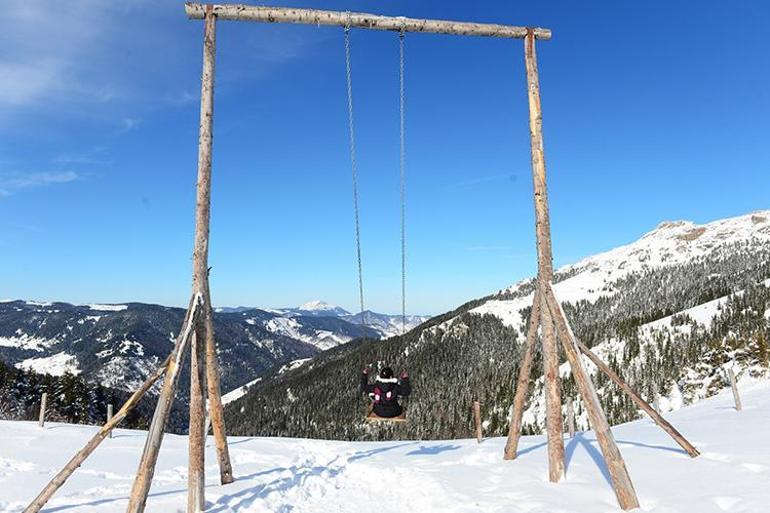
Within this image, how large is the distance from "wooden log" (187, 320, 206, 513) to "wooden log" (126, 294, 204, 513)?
327mm

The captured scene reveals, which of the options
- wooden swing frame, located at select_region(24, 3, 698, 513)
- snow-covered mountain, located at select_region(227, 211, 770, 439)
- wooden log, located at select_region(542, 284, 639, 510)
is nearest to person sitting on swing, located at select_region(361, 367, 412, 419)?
wooden swing frame, located at select_region(24, 3, 698, 513)

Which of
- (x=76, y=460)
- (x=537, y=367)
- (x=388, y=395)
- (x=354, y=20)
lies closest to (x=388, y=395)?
(x=388, y=395)

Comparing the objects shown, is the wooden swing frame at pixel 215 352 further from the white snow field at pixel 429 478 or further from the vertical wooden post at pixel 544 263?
the white snow field at pixel 429 478

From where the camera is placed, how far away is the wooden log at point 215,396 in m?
8.41

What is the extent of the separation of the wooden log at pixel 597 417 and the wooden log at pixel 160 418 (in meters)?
6.09

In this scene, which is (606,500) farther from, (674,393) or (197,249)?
(674,393)

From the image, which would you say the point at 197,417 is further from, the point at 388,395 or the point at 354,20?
the point at 354,20

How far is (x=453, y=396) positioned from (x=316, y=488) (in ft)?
454

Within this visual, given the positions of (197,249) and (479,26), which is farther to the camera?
(479,26)

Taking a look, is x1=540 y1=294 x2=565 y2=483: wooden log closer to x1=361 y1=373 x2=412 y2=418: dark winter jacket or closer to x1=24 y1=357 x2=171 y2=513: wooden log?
x1=361 y1=373 x2=412 y2=418: dark winter jacket

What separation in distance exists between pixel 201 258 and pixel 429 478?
5.86m

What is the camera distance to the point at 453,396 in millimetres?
141125

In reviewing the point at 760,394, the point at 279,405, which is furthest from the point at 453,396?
the point at 760,394

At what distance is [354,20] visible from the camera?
9438mm
